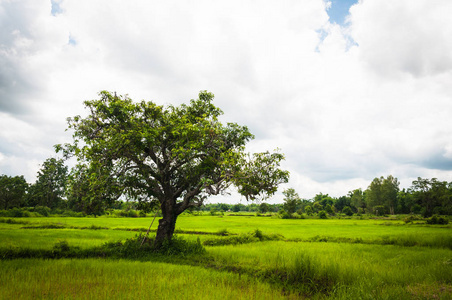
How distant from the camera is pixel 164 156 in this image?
1448 centimetres

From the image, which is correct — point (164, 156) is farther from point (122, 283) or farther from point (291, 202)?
point (291, 202)

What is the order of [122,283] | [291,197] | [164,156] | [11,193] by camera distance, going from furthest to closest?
[291,197], [11,193], [164,156], [122,283]

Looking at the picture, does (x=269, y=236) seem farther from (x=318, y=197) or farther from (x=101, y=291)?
(x=318, y=197)

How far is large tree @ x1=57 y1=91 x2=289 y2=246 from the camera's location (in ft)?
41.8

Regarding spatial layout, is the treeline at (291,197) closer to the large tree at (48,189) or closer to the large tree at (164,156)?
the large tree at (48,189)

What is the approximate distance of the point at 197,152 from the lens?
13547 millimetres

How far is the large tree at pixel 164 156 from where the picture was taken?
502 inches

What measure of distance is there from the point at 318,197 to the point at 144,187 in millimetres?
161984

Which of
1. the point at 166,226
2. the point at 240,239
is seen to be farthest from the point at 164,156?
the point at 240,239

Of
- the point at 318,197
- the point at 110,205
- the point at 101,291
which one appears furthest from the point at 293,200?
the point at 318,197

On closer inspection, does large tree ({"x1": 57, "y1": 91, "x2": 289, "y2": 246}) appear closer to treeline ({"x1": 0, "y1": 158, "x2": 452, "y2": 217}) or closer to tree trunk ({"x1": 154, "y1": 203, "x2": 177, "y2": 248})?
tree trunk ({"x1": 154, "y1": 203, "x2": 177, "y2": 248})

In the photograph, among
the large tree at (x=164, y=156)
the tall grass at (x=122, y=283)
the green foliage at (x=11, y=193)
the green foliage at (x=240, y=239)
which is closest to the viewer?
the tall grass at (x=122, y=283)

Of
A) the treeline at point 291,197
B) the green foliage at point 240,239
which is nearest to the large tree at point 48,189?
the treeline at point 291,197

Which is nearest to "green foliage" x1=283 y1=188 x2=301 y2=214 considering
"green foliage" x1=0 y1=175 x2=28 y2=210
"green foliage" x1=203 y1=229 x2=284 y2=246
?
"green foliage" x1=203 y1=229 x2=284 y2=246
